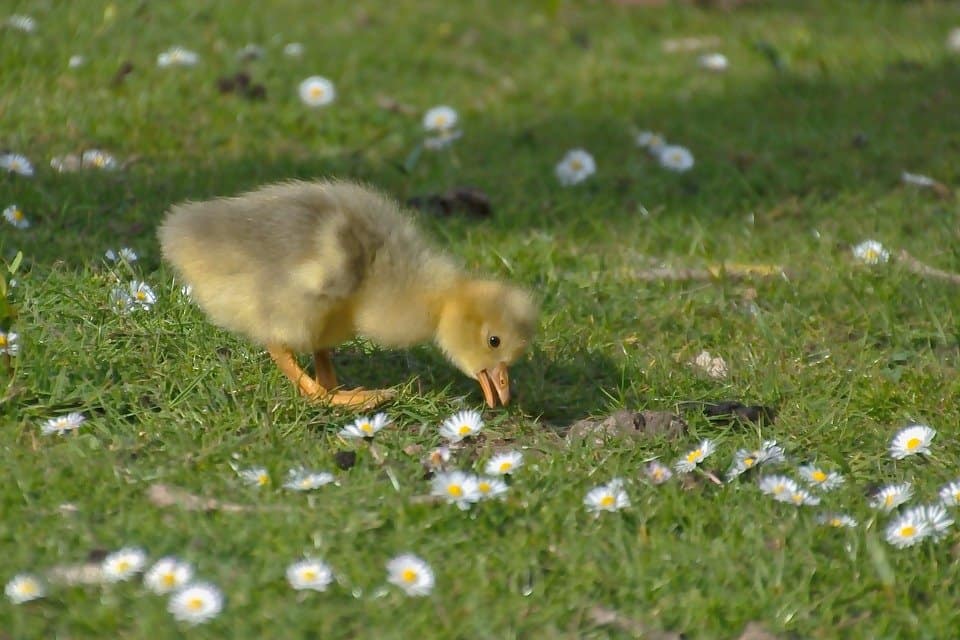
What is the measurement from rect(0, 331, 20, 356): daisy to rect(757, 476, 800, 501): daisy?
7.38 feet

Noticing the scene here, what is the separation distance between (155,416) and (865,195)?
3952 mm

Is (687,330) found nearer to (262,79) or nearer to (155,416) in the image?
(155,416)

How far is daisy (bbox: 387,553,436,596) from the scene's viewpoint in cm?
349

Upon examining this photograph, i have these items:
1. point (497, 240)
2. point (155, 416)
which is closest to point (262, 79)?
point (497, 240)

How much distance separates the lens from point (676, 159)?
7.21 meters

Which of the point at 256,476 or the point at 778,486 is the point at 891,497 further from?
the point at 256,476

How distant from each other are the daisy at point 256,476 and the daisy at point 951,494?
194 cm

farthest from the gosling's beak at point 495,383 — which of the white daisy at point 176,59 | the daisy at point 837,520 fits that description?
the white daisy at point 176,59

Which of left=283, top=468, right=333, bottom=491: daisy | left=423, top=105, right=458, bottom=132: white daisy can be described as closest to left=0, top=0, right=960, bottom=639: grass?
left=283, top=468, right=333, bottom=491: daisy

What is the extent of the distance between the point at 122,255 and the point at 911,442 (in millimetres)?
2808

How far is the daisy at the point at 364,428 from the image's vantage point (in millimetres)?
4254

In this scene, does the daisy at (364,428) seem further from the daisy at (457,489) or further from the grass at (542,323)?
the daisy at (457,489)

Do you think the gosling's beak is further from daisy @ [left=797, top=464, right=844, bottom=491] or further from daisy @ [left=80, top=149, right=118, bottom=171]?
daisy @ [left=80, top=149, right=118, bottom=171]

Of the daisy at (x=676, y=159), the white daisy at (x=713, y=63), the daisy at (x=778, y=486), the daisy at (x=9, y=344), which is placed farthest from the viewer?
the white daisy at (x=713, y=63)
